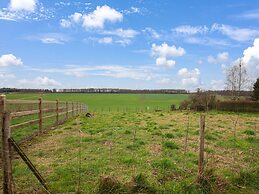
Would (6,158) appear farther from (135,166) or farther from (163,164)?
(163,164)

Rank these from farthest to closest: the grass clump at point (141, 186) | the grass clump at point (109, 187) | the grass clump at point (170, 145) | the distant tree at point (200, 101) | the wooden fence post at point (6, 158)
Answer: the distant tree at point (200, 101)
the grass clump at point (170, 145)
the grass clump at point (141, 186)
the grass clump at point (109, 187)
the wooden fence post at point (6, 158)

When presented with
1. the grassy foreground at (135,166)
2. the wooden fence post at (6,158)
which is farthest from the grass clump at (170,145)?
the wooden fence post at (6,158)

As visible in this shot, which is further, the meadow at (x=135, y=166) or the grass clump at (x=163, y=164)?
the grass clump at (x=163, y=164)

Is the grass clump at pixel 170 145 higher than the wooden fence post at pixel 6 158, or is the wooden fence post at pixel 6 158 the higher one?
the wooden fence post at pixel 6 158

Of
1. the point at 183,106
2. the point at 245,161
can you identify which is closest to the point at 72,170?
the point at 245,161

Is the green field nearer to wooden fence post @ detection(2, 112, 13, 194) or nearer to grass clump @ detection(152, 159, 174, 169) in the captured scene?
grass clump @ detection(152, 159, 174, 169)

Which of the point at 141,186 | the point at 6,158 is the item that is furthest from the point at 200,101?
the point at 6,158

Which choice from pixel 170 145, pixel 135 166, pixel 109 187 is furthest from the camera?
pixel 170 145

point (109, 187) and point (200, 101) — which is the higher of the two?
point (200, 101)

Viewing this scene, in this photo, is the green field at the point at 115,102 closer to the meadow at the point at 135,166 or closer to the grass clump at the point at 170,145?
the meadow at the point at 135,166

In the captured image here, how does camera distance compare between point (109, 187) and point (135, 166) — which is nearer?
point (109, 187)

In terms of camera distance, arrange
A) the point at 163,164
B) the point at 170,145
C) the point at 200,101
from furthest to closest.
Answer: the point at 200,101
the point at 170,145
the point at 163,164

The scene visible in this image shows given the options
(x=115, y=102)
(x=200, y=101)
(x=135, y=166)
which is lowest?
(x=115, y=102)

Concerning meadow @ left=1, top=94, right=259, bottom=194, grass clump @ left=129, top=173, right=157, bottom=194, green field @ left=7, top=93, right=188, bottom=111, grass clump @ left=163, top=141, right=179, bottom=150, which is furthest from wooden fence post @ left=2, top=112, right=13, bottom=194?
green field @ left=7, top=93, right=188, bottom=111
